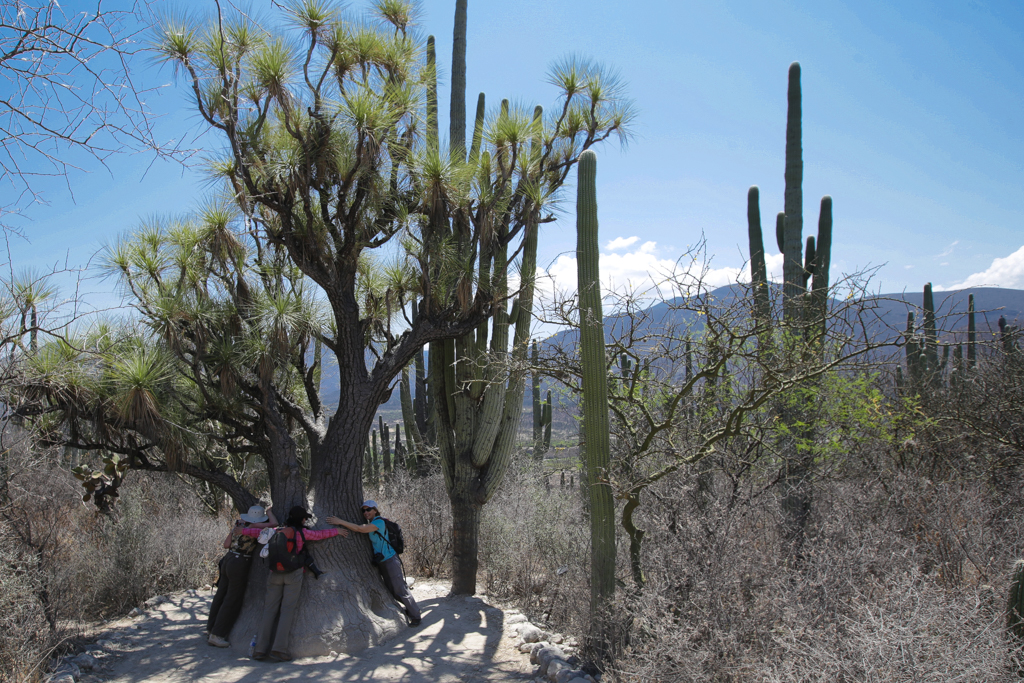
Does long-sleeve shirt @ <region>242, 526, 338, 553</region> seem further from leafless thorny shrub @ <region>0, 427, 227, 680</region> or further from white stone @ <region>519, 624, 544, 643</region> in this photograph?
white stone @ <region>519, 624, 544, 643</region>

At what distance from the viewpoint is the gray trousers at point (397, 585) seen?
6.62 m

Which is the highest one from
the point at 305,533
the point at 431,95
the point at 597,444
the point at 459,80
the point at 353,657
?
the point at 459,80

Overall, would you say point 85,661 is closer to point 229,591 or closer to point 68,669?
point 68,669

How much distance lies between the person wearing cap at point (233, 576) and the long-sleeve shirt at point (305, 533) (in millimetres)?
53

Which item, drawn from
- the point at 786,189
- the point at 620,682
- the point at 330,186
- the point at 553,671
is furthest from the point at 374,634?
the point at 786,189

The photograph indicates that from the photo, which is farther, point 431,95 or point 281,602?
point 431,95

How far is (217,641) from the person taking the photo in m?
6.12

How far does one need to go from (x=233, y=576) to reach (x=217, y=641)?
0.63 m

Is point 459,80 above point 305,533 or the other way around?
above

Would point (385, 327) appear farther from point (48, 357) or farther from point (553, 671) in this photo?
point (553, 671)

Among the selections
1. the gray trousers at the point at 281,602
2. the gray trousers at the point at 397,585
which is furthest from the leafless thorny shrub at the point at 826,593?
the gray trousers at the point at 281,602

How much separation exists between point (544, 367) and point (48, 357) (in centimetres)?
454

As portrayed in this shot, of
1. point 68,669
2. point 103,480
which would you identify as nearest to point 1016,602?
point 68,669

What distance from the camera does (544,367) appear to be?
591cm
